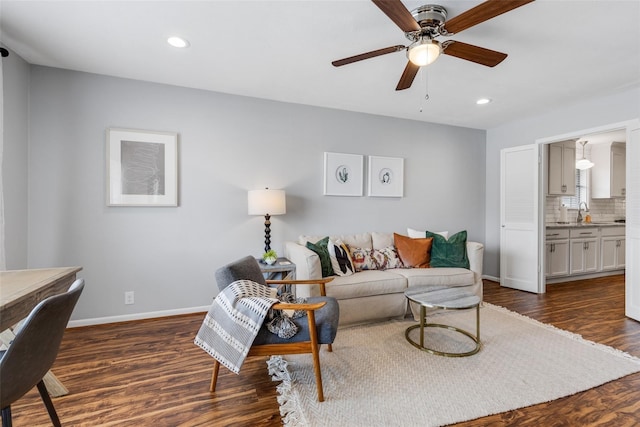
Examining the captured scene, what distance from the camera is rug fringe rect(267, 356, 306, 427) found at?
163 centimetres

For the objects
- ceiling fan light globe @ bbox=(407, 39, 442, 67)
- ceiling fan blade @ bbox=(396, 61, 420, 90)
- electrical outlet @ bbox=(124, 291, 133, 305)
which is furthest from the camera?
electrical outlet @ bbox=(124, 291, 133, 305)

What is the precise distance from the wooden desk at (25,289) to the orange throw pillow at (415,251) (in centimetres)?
309

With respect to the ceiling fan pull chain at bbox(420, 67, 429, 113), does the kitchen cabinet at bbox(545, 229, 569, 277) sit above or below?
below

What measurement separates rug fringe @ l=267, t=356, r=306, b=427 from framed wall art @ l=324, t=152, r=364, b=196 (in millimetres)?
2164

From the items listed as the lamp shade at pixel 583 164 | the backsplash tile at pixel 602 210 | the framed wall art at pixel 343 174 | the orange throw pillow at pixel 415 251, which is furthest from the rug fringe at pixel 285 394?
the lamp shade at pixel 583 164

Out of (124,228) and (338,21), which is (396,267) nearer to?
(338,21)

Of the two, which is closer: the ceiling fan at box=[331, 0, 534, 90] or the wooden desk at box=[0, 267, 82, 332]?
the wooden desk at box=[0, 267, 82, 332]

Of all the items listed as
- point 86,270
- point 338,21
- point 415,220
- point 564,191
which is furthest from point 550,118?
point 86,270

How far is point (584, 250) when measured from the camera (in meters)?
4.78

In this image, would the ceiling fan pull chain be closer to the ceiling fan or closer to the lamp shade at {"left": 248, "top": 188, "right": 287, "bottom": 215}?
the ceiling fan

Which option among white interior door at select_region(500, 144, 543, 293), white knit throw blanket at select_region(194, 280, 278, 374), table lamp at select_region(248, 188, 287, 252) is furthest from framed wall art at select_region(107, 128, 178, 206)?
white interior door at select_region(500, 144, 543, 293)

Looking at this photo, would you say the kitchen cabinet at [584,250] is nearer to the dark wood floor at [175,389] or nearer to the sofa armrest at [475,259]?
the dark wood floor at [175,389]

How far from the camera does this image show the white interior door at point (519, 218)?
4094 mm

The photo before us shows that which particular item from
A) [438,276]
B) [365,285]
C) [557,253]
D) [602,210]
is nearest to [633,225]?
[557,253]
